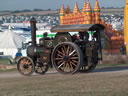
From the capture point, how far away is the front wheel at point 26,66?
16434 mm

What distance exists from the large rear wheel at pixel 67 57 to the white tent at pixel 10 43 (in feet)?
81.0

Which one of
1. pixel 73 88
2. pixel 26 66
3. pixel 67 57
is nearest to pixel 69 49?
pixel 67 57

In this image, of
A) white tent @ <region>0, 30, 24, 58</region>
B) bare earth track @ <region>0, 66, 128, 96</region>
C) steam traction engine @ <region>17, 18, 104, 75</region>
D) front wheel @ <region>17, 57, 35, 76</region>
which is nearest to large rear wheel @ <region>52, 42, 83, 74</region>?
steam traction engine @ <region>17, 18, 104, 75</region>

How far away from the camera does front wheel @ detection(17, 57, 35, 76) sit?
1643cm

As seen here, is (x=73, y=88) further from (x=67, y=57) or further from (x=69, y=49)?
(x=69, y=49)

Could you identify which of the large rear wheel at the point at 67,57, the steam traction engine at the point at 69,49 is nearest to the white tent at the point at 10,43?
Answer: the steam traction engine at the point at 69,49

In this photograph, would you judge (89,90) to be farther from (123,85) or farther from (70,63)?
(70,63)

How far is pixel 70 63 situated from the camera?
14945 millimetres

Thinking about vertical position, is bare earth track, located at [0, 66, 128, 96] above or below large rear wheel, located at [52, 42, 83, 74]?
below

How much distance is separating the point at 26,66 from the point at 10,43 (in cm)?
2461

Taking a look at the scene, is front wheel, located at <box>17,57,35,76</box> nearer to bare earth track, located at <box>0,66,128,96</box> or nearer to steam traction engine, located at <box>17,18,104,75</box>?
steam traction engine, located at <box>17,18,104,75</box>

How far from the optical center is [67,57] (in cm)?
1495

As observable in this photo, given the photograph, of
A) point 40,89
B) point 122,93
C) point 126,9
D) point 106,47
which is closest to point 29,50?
point 40,89

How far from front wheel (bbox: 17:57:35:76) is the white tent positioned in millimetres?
22886
